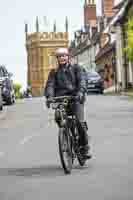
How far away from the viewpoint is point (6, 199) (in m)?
8.65

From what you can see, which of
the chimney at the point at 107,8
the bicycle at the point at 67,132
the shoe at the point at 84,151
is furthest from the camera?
the chimney at the point at 107,8

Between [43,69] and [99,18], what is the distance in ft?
258

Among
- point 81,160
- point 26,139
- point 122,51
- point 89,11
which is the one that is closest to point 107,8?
point 89,11

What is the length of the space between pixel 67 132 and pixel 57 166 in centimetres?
97

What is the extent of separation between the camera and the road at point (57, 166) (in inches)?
357

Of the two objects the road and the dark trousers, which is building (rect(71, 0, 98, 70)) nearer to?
the road

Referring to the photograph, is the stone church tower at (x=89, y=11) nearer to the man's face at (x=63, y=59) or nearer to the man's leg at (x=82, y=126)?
the man's leg at (x=82, y=126)

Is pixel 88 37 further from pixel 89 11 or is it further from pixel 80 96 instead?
pixel 80 96

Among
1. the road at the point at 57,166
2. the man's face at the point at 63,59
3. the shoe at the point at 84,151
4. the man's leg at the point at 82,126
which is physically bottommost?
the road at the point at 57,166

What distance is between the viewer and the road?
907cm

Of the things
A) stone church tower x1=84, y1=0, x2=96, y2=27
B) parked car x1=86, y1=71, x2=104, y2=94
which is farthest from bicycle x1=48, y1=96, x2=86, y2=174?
stone church tower x1=84, y1=0, x2=96, y2=27

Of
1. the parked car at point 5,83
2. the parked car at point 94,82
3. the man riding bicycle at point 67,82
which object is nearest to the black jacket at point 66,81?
the man riding bicycle at point 67,82

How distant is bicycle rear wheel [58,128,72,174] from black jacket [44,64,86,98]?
58 centimetres

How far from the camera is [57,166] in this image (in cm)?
1198
